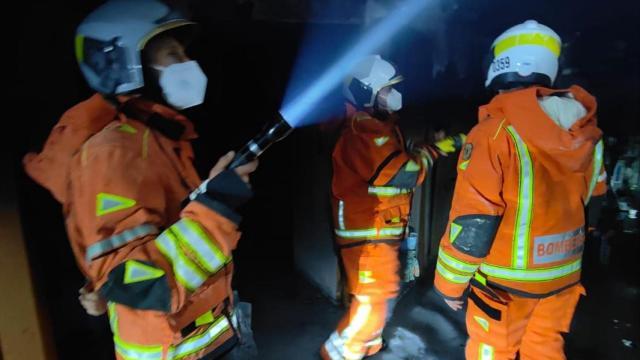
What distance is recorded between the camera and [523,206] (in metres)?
2.17

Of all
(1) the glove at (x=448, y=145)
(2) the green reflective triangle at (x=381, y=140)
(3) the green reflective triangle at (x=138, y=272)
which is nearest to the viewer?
(3) the green reflective triangle at (x=138, y=272)

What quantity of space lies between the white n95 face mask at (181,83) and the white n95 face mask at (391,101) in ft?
5.57

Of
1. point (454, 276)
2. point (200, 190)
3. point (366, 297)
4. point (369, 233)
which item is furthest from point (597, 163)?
point (200, 190)

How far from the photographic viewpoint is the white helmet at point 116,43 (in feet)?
5.26

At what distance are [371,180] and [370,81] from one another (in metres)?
0.77

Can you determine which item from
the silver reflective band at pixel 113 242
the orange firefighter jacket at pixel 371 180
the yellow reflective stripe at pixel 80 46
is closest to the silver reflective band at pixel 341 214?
the orange firefighter jacket at pixel 371 180

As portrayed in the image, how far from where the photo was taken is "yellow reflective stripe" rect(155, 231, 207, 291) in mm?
1423

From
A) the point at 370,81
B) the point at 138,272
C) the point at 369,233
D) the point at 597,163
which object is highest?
the point at 370,81

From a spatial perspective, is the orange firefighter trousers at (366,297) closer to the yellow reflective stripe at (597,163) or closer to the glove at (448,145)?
the glove at (448,145)

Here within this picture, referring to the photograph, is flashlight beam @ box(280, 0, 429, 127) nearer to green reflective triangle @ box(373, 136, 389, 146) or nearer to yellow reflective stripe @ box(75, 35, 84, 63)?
green reflective triangle @ box(373, 136, 389, 146)

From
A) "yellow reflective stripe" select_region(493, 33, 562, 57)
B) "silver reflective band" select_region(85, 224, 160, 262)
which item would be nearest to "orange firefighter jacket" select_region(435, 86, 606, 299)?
"yellow reflective stripe" select_region(493, 33, 562, 57)

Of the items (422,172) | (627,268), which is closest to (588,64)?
(627,268)

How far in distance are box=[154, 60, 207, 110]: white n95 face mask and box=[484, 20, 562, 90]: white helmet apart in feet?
5.61

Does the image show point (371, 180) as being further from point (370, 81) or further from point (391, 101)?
point (370, 81)
